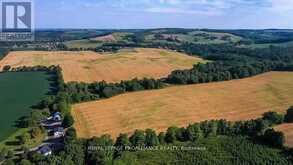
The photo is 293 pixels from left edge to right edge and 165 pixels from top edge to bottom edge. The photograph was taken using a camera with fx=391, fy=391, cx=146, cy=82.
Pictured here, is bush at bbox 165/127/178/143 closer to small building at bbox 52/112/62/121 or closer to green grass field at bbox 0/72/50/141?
small building at bbox 52/112/62/121

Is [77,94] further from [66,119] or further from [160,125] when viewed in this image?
[160,125]

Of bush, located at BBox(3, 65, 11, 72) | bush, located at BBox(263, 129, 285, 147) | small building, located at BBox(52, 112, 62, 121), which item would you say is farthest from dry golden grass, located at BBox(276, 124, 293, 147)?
bush, located at BBox(3, 65, 11, 72)

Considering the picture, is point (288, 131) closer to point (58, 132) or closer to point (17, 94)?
point (58, 132)

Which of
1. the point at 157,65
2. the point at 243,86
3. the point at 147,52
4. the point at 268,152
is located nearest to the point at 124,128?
the point at 268,152

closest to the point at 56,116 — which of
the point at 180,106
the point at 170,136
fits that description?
the point at 180,106

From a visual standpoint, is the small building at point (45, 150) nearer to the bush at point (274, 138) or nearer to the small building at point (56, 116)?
the small building at point (56, 116)

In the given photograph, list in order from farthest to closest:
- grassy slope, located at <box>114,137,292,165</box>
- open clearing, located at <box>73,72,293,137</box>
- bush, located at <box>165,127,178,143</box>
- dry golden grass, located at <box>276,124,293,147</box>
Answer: open clearing, located at <box>73,72,293,137</box> < bush, located at <box>165,127,178,143</box> < dry golden grass, located at <box>276,124,293,147</box> < grassy slope, located at <box>114,137,292,165</box>
